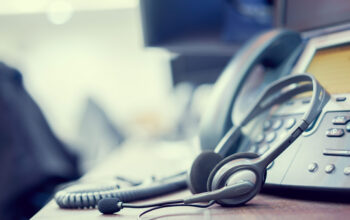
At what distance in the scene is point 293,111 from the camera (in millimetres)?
396

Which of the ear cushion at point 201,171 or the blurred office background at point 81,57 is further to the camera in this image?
the blurred office background at point 81,57

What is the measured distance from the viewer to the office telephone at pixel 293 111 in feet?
1.06

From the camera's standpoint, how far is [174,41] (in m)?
0.84

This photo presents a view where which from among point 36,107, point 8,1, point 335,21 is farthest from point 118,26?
point 335,21

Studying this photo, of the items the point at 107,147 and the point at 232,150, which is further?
the point at 107,147

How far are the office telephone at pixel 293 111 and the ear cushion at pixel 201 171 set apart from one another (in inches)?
2.0

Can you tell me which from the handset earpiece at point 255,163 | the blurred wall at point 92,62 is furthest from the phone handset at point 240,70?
the blurred wall at point 92,62

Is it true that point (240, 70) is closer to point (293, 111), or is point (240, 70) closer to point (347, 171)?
point (293, 111)

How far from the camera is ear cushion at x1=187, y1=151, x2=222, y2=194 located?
0.37 meters

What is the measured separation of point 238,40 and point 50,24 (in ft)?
4.52

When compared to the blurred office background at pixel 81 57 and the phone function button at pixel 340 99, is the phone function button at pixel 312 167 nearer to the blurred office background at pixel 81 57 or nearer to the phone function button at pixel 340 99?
the phone function button at pixel 340 99

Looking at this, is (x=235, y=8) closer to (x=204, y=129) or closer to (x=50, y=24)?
(x=204, y=129)

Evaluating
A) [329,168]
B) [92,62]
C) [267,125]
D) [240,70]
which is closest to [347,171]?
[329,168]

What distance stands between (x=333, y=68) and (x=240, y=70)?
0.12m
